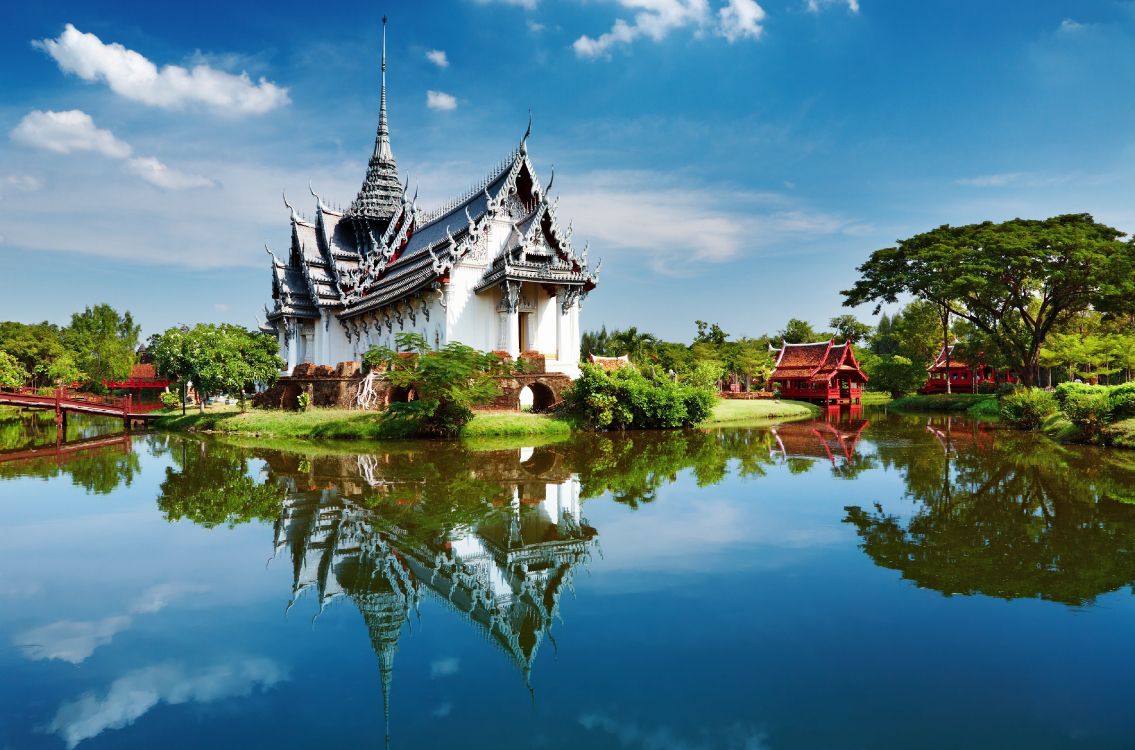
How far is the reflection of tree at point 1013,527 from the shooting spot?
5562 millimetres

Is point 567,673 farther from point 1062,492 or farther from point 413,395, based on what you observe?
point 413,395

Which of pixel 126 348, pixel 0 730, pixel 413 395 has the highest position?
pixel 126 348

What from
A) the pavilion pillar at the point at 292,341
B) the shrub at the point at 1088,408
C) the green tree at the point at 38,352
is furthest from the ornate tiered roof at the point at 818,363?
the green tree at the point at 38,352

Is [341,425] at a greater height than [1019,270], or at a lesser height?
lesser

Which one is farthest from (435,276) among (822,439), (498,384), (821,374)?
(821,374)

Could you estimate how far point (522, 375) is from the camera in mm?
20516

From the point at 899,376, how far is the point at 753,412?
13762mm

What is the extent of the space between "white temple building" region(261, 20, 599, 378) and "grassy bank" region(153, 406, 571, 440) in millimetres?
3024

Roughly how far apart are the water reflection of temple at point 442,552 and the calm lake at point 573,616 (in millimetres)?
40

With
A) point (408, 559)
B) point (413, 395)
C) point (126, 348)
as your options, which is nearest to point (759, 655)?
point (408, 559)

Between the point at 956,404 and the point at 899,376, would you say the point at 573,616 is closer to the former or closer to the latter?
the point at 956,404

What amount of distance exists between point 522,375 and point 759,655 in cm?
1660

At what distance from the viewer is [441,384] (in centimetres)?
1738

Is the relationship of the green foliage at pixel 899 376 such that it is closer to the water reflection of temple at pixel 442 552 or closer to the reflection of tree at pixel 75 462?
the water reflection of temple at pixel 442 552
